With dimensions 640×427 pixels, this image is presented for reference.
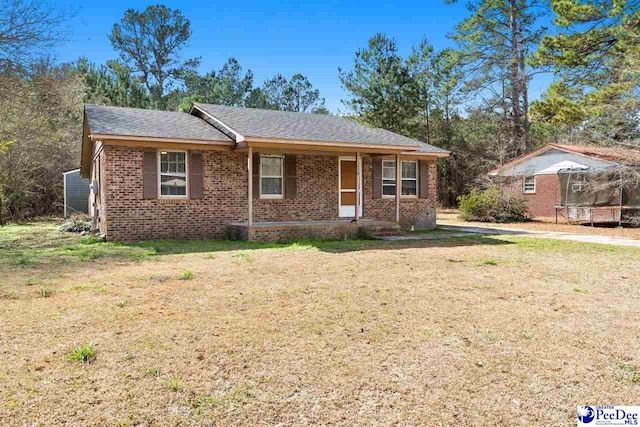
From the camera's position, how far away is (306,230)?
490 inches

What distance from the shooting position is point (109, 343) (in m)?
3.93

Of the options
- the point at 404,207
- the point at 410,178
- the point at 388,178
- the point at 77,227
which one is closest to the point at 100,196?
the point at 77,227

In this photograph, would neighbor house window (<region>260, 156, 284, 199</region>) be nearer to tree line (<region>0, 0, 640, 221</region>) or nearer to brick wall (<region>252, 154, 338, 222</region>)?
brick wall (<region>252, 154, 338, 222</region>)

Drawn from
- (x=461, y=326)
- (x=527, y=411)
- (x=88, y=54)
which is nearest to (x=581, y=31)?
(x=461, y=326)

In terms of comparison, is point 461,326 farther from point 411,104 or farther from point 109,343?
point 411,104

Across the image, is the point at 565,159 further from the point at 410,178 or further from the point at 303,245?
the point at 303,245

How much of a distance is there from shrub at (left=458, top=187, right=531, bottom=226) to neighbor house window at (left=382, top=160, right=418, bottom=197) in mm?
5799

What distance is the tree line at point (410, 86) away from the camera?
15.2 meters

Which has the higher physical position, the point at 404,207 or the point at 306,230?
the point at 404,207

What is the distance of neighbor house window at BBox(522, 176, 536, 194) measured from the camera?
75.4 feet

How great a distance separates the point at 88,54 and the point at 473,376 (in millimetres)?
34458

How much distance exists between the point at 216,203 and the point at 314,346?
9.28 metres

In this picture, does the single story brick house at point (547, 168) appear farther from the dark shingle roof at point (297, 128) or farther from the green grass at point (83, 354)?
the green grass at point (83, 354)

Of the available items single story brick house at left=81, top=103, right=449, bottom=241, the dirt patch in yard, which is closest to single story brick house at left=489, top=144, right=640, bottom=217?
single story brick house at left=81, top=103, right=449, bottom=241
